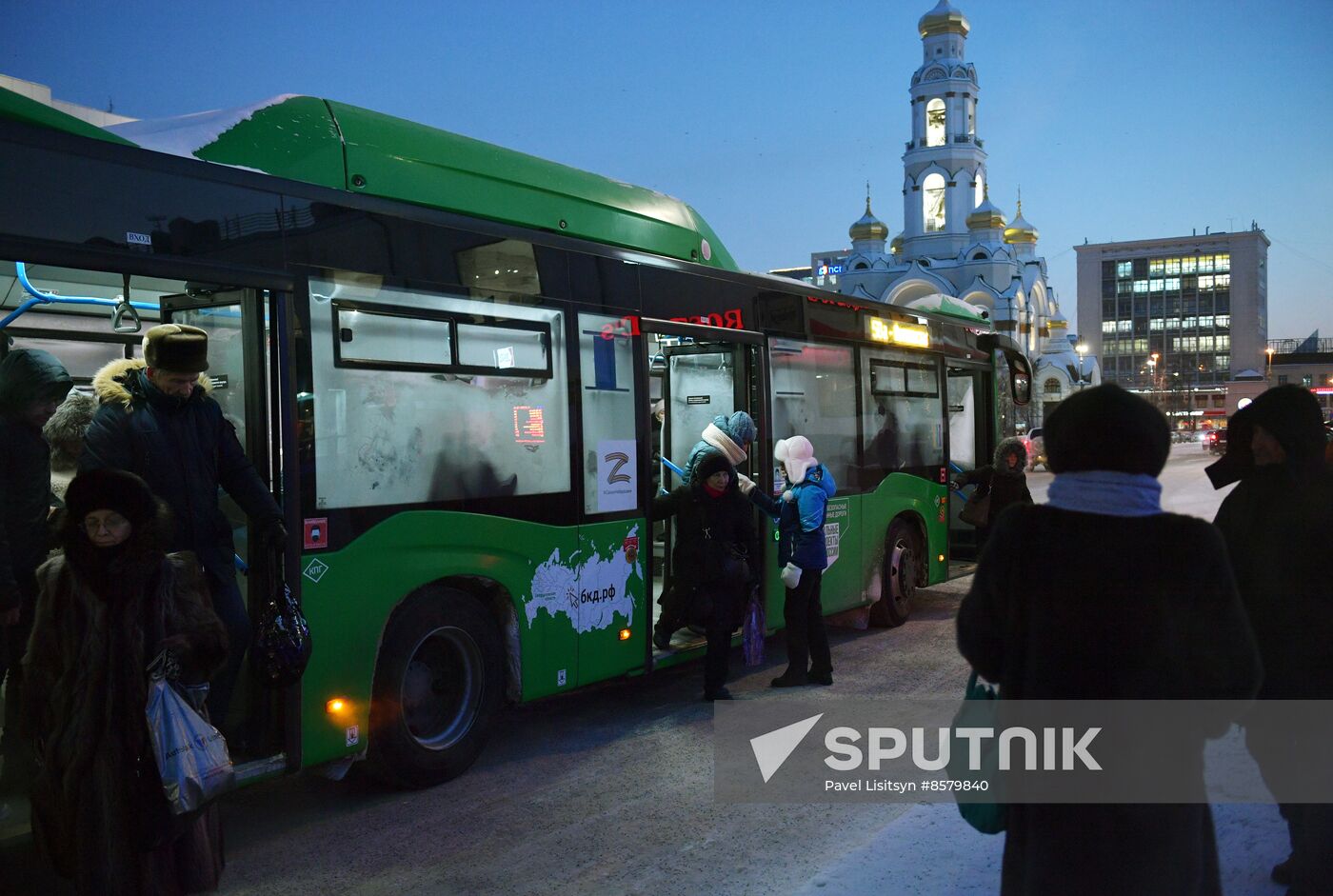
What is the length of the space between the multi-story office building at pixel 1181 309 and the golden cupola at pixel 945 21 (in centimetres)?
8344

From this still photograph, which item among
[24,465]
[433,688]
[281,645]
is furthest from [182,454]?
[433,688]

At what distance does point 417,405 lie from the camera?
565 cm

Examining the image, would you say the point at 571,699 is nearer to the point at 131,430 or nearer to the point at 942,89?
the point at 131,430

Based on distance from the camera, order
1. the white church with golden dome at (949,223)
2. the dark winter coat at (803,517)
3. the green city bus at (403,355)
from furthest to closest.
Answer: the white church with golden dome at (949,223) < the dark winter coat at (803,517) < the green city bus at (403,355)

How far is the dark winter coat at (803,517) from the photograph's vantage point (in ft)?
25.3

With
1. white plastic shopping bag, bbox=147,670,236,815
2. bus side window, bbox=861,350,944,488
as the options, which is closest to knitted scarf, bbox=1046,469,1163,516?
white plastic shopping bag, bbox=147,670,236,815

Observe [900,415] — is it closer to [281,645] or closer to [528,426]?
[528,426]

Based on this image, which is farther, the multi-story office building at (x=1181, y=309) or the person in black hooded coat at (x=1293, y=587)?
the multi-story office building at (x=1181, y=309)

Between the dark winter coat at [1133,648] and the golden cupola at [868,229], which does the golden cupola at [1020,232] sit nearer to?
the golden cupola at [868,229]

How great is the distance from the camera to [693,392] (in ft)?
29.5

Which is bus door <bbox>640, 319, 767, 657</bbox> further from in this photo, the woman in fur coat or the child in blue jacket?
the woman in fur coat

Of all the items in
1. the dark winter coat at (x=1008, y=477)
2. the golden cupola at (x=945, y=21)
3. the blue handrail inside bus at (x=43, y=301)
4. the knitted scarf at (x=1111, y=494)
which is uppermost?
the golden cupola at (x=945, y=21)

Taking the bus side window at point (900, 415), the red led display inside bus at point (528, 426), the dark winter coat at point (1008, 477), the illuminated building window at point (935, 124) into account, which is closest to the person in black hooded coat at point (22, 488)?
the red led display inside bus at point (528, 426)

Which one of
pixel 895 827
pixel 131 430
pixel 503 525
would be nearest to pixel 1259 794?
pixel 895 827
